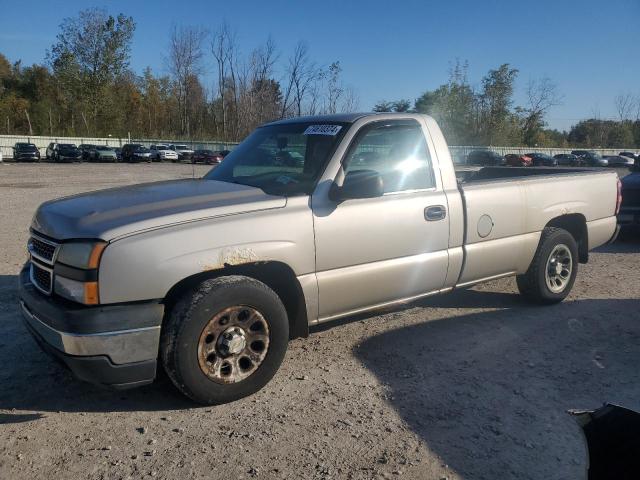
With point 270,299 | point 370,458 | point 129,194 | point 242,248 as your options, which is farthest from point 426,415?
point 129,194

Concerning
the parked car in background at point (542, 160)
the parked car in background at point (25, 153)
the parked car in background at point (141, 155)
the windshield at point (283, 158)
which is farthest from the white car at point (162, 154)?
the windshield at point (283, 158)

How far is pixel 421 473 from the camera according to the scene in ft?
8.81

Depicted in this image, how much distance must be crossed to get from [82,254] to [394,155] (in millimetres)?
2454

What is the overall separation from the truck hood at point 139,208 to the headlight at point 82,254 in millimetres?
48

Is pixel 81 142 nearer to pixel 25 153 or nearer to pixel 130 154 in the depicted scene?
pixel 130 154

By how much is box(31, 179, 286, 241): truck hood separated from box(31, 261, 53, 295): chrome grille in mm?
227

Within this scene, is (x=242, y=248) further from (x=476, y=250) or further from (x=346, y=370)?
(x=476, y=250)

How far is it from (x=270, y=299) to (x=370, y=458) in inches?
44.8

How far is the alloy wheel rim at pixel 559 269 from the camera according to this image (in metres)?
5.37

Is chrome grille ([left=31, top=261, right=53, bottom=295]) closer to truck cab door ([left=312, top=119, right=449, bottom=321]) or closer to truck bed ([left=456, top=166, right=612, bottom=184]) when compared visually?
truck cab door ([left=312, top=119, right=449, bottom=321])

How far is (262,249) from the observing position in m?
3.36

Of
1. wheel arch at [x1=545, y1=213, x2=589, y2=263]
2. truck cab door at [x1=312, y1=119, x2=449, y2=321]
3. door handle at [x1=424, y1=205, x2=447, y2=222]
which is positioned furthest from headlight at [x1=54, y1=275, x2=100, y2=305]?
wheel arch at [x1=545, y1=213, x2=589, y2=263]

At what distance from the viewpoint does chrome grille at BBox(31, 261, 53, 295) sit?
317cm

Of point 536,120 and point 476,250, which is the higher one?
point 536,120
